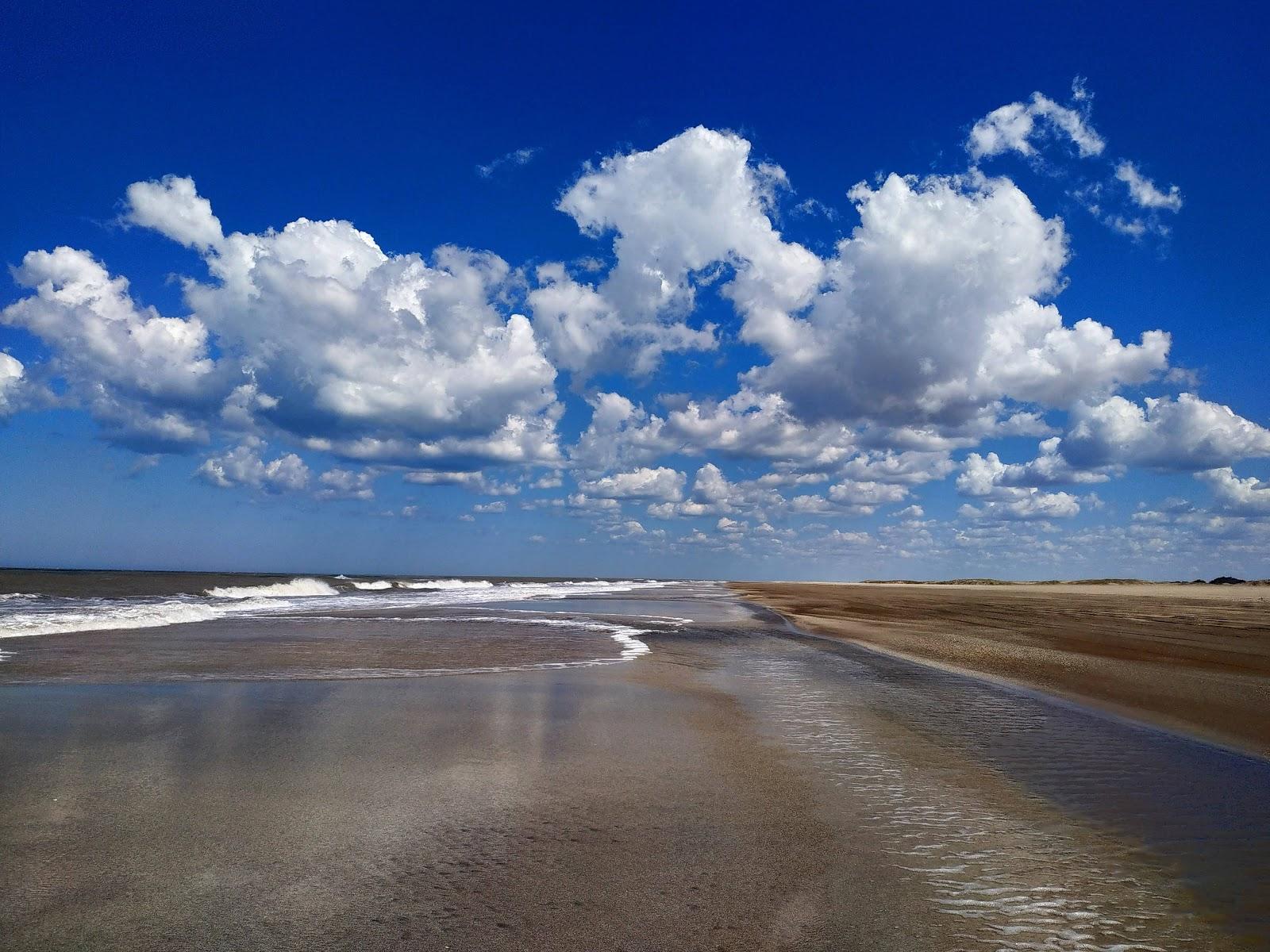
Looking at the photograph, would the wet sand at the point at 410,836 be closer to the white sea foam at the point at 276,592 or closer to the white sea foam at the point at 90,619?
the white sea foam at the point at 90,619

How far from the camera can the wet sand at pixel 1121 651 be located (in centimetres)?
1102

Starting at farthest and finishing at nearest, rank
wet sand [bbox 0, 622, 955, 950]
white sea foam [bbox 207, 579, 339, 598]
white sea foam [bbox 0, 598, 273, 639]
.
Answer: white sea foam [bbox 207, 579, 339, 598] → white sea foam [bbox 0, 598, 273, 639] → wet sand [bbox 0, 622, 955, 950]

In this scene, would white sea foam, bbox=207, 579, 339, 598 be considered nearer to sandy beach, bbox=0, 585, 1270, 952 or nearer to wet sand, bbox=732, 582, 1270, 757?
wet sand, bbox=732, 582, 1270, 757

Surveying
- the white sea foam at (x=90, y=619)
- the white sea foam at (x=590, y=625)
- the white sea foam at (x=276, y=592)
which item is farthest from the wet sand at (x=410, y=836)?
the white sea foam at (x=276, y=592)

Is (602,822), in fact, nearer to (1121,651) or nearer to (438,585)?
(1121,651)

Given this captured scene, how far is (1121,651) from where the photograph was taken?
18469mm

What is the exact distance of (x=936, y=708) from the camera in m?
10.9

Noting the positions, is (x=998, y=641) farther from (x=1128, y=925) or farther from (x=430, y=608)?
(x=430, y=608)

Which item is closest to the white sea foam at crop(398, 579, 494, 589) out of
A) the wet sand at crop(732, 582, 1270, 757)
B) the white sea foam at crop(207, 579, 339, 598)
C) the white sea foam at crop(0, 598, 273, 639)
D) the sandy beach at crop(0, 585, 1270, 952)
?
the white sea foam at crop(207, 579, 339, 598)

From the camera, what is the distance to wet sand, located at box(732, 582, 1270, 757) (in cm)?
1102

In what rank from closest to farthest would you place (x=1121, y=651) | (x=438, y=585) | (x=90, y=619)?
(x=1121, y=651), (x=90, y=619), (x=438, y=585)

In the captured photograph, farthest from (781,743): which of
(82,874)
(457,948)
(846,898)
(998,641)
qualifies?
(998,641)

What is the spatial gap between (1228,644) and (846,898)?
19996 millimetres

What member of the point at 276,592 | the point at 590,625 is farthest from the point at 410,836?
the point at 276,592
